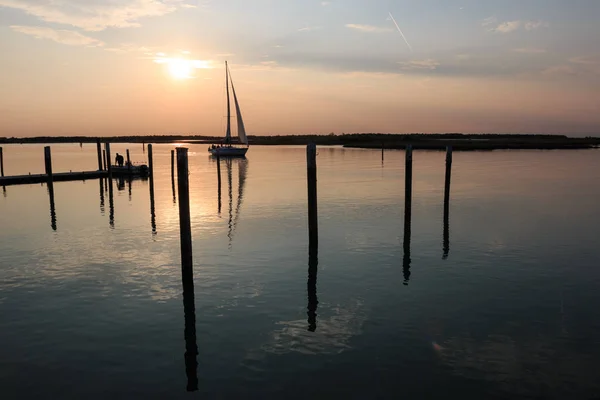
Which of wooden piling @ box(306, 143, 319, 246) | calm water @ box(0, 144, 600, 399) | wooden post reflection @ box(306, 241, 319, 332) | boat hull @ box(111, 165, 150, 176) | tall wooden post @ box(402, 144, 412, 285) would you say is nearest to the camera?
calm water @ box(0, 144, 600, 399)

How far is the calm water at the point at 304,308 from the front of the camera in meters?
8.23

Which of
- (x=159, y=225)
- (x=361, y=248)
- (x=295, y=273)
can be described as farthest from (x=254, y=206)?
(x=295, y=273)

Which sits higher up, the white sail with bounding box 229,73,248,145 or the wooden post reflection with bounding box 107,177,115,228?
the white sail with bounding box 229,73,248,145

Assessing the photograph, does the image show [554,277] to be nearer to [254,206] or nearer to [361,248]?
[361,248]

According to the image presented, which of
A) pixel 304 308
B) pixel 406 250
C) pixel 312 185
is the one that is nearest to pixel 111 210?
pixel 312 185

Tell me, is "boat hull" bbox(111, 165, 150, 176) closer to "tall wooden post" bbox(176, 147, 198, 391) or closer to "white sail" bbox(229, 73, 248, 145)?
"white sail" bbox(229, 73, 248, 145)

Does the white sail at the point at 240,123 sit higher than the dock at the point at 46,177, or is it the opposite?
the white sail at the point at 240,123

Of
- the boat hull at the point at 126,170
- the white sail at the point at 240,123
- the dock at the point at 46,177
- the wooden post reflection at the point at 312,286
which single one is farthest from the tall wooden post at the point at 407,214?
the white sail at the point at 240,123

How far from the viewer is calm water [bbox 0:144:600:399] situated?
8.23m

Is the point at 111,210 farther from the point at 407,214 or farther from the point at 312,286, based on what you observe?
the point at 312,286

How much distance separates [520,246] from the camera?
18.0 m

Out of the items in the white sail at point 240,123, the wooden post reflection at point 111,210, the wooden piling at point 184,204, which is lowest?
the wooden post reflection at point 111,210

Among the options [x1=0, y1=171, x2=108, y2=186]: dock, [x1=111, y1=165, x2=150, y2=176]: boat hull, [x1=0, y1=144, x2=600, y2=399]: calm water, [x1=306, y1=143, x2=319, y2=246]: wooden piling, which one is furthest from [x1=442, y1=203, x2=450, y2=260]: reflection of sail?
[x1=111, y1=165, x2=150, y2=176]: boat hull

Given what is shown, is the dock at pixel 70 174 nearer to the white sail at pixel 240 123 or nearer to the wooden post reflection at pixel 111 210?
the wooden post reflection at pixel 111 210
